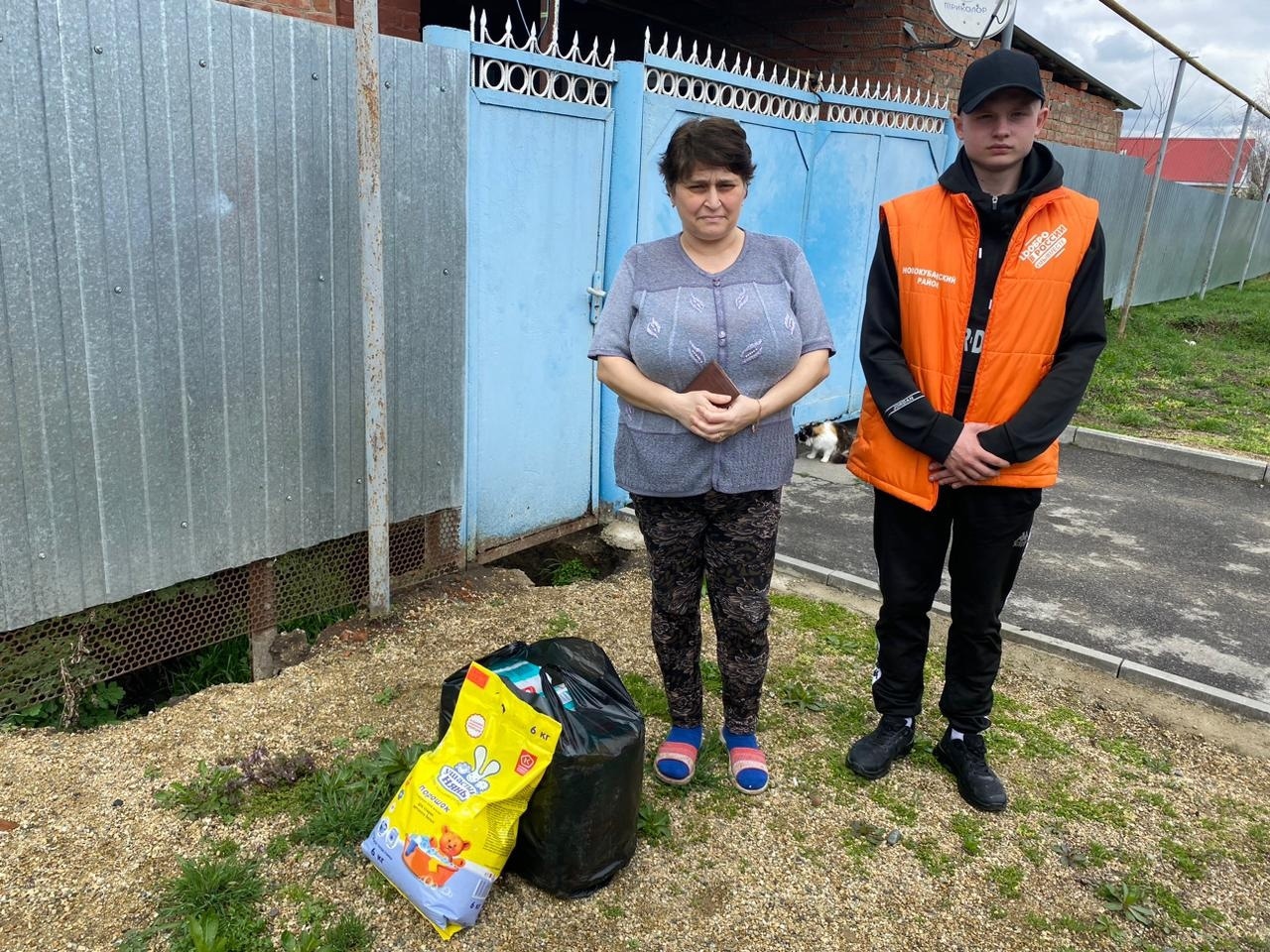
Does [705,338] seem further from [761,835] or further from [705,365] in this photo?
[761,835]

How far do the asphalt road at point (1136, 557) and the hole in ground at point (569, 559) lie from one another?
1028 millimetres

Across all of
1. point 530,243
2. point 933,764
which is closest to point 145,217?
point 530,243

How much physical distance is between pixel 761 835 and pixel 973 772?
2.54ft

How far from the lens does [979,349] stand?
2.65m

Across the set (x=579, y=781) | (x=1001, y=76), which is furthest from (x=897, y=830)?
(x=1001, y=76)

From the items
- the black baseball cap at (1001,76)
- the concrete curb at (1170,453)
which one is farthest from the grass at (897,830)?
the concrete curb at (1170,453)

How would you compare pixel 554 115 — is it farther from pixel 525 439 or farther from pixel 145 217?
pixel 145 217

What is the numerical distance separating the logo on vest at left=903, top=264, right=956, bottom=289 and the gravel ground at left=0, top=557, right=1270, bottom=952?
1.66 metres

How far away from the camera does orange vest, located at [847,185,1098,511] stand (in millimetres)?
2543

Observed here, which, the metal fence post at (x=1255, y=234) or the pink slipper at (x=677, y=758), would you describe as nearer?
the pink slipper at (x=677, y=758)

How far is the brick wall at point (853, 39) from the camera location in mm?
7871

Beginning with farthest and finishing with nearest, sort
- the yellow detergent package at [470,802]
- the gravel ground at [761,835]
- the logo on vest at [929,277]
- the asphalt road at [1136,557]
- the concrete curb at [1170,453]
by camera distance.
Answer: the concrete curb at [1170,453], the asphalt road at [1136,557], the logo on vest at [929,277], the gravel ground at [761,835], the yellow detergent package at [470,802]

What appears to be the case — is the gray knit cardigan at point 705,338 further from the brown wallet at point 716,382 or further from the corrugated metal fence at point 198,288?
the corrugated metal fence at point 198,288

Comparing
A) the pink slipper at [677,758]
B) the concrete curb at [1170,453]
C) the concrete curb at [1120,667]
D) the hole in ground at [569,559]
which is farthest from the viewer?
the concrete curb at [1170,453]
